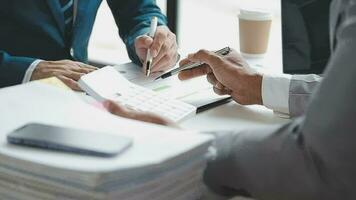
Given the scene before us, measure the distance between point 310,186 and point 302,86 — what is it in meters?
0.49

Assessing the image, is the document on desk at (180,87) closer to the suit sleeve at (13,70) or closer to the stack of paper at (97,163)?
the suit sleeve at (13,70)

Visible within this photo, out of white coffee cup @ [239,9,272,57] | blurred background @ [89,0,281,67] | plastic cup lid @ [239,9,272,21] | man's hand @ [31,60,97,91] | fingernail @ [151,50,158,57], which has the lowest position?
blurred background @ [89,0,281,67]

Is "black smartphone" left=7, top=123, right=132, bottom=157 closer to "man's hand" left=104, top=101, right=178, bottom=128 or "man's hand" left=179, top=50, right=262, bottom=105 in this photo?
"man's hand" left=104, top=101, right=178, bottom=128

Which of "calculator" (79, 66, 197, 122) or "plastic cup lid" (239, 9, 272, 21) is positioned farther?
"plastic cup lid" (239, 9, 272, 21)

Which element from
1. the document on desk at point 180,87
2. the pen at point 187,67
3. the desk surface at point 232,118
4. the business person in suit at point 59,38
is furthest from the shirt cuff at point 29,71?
the desk surface at point 232,118

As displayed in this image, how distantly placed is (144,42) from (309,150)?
86 cm

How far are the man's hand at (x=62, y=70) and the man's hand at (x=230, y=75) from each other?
0.26m

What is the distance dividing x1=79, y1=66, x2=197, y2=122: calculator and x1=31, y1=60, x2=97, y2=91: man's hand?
0.36ft

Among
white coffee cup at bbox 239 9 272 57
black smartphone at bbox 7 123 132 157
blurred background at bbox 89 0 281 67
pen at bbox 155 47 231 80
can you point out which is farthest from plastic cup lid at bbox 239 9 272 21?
black smartphone at bbox 7 123 132 157

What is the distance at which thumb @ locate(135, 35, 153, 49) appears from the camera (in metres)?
1.65

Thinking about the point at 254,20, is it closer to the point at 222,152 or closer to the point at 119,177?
the point at 222,152

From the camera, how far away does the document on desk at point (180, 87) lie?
145 cm

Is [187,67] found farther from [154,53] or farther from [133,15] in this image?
[133,15]

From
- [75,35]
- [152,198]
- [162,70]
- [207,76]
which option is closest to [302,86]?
[207,76]
